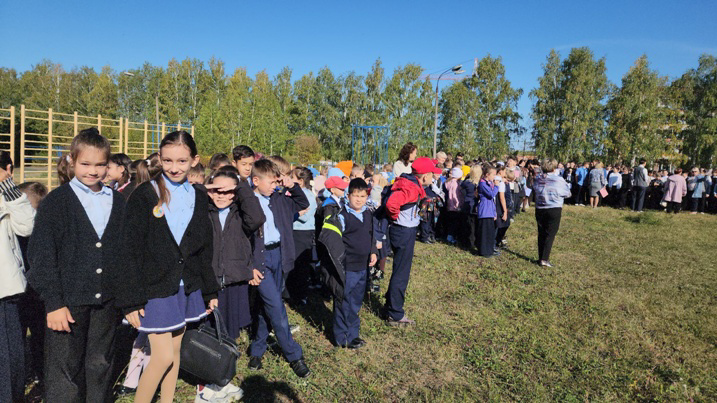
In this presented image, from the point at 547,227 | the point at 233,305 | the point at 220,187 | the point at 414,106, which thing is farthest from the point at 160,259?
the point at 414,106

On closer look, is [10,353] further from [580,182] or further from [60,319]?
[580,182]

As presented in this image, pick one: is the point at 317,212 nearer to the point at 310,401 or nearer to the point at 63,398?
the point at 310,401

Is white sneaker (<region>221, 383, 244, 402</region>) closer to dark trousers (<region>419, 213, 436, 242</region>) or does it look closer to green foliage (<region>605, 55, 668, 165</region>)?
dark trousers (<region>419, 213, 436, 242</region>)

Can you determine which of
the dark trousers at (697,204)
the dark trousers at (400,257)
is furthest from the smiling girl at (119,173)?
the dark trousers at (697,204)

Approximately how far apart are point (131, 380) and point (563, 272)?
21.7 ft

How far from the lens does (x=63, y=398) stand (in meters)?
2.30

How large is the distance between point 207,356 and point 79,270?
924mm

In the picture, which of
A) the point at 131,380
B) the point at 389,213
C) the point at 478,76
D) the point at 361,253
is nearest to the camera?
the point at 131,380

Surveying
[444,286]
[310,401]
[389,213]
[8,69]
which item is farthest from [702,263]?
[8,69]

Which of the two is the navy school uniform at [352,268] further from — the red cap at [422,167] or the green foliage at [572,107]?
the green foliage at [572,107]

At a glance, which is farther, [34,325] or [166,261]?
[34,325]

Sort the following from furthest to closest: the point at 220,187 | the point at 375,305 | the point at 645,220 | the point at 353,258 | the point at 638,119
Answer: the point at 638,119 → the point at 645,220 → the point at 375,305 → the point at 353,258 → the point at 220,187

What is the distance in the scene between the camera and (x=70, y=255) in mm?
2191

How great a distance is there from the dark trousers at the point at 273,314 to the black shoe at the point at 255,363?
27mm
